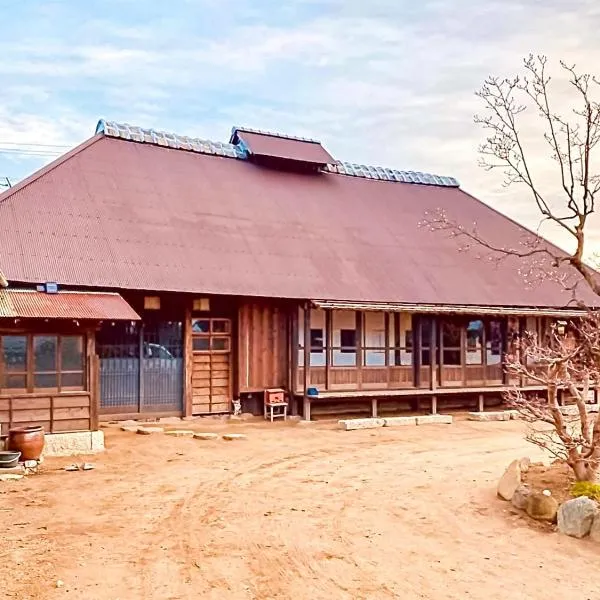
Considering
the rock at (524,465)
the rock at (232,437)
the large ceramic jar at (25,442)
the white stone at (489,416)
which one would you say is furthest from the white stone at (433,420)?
the large ceramic jar at (25,442)

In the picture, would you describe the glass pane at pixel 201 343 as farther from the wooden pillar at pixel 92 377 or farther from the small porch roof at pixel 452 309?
the wooden pillar at pixel 92 377

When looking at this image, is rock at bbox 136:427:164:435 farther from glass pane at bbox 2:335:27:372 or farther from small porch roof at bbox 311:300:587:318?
small porch roof at bbox 311:300:587:318

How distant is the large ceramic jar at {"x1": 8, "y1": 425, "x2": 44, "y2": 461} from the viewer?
33.5 feet

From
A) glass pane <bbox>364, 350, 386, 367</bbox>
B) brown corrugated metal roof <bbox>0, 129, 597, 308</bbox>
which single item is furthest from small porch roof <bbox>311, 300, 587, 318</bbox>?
glass pane <bbox>364, 350, 386, 367</bbox>

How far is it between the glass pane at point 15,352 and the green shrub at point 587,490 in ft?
28.5

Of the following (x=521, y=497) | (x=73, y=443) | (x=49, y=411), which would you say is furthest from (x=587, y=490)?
(x=49, y=411)

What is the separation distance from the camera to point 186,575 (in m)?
5.79

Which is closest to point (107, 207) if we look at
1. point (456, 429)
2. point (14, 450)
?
point (14, 450)

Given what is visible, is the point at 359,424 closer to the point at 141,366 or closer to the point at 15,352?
the point at 141,366

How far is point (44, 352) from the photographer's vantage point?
11.3 m

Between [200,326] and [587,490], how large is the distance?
9810 mm

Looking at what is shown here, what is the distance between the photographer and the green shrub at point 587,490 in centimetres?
757

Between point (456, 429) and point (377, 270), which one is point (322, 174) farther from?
point (456, 429)

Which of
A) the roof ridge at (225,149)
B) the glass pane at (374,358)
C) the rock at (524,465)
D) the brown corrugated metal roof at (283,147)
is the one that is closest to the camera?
the rock at (524,465)
